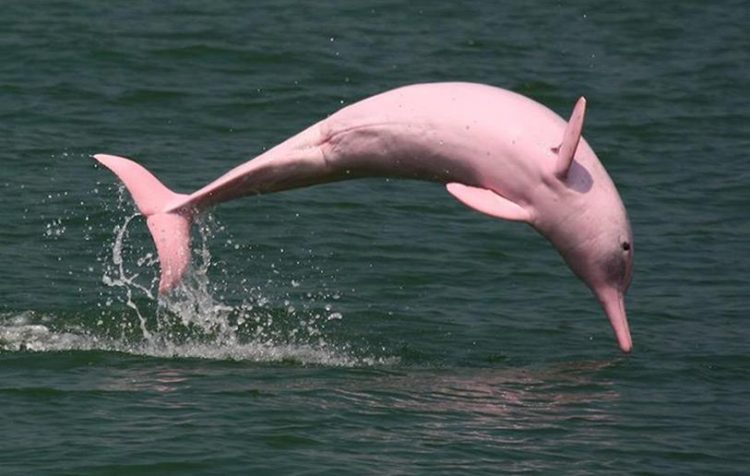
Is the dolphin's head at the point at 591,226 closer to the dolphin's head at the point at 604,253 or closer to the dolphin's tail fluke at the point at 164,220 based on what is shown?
the dolphin's head at the point at 604,253

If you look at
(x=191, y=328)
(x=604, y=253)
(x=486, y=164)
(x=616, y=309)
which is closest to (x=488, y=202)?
(x=486, y=164)

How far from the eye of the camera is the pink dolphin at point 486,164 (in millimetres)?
15164

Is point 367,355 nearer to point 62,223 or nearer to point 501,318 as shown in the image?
point 501,318

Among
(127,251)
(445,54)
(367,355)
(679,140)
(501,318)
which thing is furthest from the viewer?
(445,54)

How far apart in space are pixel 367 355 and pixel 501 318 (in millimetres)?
2179

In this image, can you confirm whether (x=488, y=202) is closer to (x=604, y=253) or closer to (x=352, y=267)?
(x=604, y=253)

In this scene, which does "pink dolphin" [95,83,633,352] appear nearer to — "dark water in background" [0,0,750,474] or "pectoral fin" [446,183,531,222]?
"pectoral fin" [446,183,531,222]

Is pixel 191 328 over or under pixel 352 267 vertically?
under

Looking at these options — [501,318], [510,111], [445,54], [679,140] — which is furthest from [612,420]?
[445,54]

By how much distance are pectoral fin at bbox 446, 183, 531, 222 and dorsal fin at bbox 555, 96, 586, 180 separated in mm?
421

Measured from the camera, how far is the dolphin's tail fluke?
16.2m

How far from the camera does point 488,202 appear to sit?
49.0ft

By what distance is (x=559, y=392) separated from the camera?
16500 mm

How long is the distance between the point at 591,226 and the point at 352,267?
6.04m
